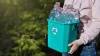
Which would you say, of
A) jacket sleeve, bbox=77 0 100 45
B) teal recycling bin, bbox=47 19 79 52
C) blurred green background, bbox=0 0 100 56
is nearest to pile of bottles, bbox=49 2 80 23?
teal recycling bin, bbox=47 19 79 52

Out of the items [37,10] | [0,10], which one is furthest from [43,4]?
[0,10]

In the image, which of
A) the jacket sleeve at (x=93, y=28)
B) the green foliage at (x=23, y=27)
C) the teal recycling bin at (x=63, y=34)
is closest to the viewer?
the jacket sleeve at (x=93, y=28)

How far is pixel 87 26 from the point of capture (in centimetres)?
243

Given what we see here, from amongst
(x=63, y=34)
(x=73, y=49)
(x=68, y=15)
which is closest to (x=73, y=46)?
(x=73, y=49)

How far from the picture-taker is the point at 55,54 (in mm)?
4812

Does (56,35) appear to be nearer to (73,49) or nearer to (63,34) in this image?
(63,34)

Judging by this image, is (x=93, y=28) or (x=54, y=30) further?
(x=54, y=30)

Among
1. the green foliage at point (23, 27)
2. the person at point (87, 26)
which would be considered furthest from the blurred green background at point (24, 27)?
the person at point (87, 26)

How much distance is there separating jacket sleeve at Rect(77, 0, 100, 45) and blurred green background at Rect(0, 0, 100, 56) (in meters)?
1.82

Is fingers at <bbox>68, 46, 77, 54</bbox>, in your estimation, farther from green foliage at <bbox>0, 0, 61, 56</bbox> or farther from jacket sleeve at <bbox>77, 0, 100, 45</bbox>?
green foliage at <bbox>0, 0, 61, 56</bbox>

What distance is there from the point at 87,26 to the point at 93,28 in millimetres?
107

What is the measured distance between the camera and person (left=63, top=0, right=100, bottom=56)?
2.33 m

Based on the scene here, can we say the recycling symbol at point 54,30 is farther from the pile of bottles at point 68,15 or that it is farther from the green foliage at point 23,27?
the green foliage at point 23,27

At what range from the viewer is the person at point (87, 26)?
7.65 feet
